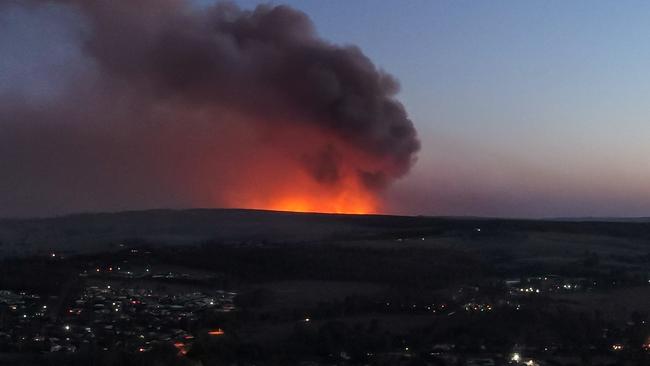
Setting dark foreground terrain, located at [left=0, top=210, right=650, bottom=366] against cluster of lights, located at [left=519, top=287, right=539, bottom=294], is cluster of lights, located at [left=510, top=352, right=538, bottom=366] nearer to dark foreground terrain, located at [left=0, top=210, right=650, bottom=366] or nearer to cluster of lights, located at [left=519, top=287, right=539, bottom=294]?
dark foreground terrain, located at [left=0, top=210, right=650, bottom=366]

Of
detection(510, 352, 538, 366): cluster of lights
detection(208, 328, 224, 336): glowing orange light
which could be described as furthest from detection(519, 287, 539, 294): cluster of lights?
detection(208, 328, 224, 336): glowing orange light

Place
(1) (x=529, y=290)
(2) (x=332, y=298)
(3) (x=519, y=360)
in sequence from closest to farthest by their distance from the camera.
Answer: (3) (x=519, y=360)
(2) (x=332, y=298)
(1) (x=529, y=290)

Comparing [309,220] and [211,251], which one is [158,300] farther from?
[309,220]

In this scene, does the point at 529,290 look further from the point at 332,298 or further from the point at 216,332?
the point at 216,332

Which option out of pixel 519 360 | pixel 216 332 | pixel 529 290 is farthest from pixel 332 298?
pixel 519 360

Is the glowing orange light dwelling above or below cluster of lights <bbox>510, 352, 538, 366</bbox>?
above

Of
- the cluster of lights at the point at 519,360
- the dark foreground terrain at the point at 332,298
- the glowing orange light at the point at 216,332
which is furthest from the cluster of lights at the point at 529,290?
the glowing orange light at the point at 216,332

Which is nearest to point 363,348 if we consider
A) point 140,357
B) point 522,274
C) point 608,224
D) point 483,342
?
point 483,342

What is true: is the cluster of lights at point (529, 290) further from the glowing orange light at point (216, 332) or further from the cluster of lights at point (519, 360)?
the glowing orange light at point (216, 332)
